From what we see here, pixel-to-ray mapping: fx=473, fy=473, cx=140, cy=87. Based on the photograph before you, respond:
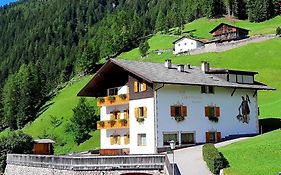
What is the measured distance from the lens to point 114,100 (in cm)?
4716

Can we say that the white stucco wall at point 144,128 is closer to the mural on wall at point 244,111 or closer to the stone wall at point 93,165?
the stone wall at point 93,165

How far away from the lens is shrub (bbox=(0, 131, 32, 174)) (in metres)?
48.9

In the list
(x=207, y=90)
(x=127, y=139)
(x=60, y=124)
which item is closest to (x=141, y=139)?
(x=127, y=139)

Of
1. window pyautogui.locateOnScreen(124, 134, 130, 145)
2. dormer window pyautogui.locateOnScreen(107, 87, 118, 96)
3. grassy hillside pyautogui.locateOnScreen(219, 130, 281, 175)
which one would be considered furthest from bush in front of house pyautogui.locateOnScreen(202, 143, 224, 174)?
dormer window pyautogui.locateOnScreen(107, 87, 118, 96)

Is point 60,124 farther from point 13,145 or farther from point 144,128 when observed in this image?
point 144,128

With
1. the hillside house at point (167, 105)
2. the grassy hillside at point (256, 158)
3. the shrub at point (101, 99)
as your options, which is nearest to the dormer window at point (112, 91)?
the hillside house at point (167, 105)

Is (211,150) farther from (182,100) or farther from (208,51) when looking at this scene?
(208,51)

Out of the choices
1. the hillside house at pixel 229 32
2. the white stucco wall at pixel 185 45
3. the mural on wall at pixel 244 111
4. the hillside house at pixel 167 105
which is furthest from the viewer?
the white stucco wall at pixel 185 45

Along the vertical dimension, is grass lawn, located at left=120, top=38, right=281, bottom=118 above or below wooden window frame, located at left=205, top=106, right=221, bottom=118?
above

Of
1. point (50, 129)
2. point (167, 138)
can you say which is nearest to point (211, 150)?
point (167, 138)

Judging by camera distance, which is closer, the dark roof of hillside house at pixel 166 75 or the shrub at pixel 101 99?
the dark roof of hillside house at pixel 166 75

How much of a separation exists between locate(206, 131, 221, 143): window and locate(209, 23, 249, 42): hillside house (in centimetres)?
7103

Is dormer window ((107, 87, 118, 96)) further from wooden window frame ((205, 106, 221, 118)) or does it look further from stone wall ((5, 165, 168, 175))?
stone wall ((5, 165, 168, 175))

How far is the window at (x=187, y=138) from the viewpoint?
43.2 meters
